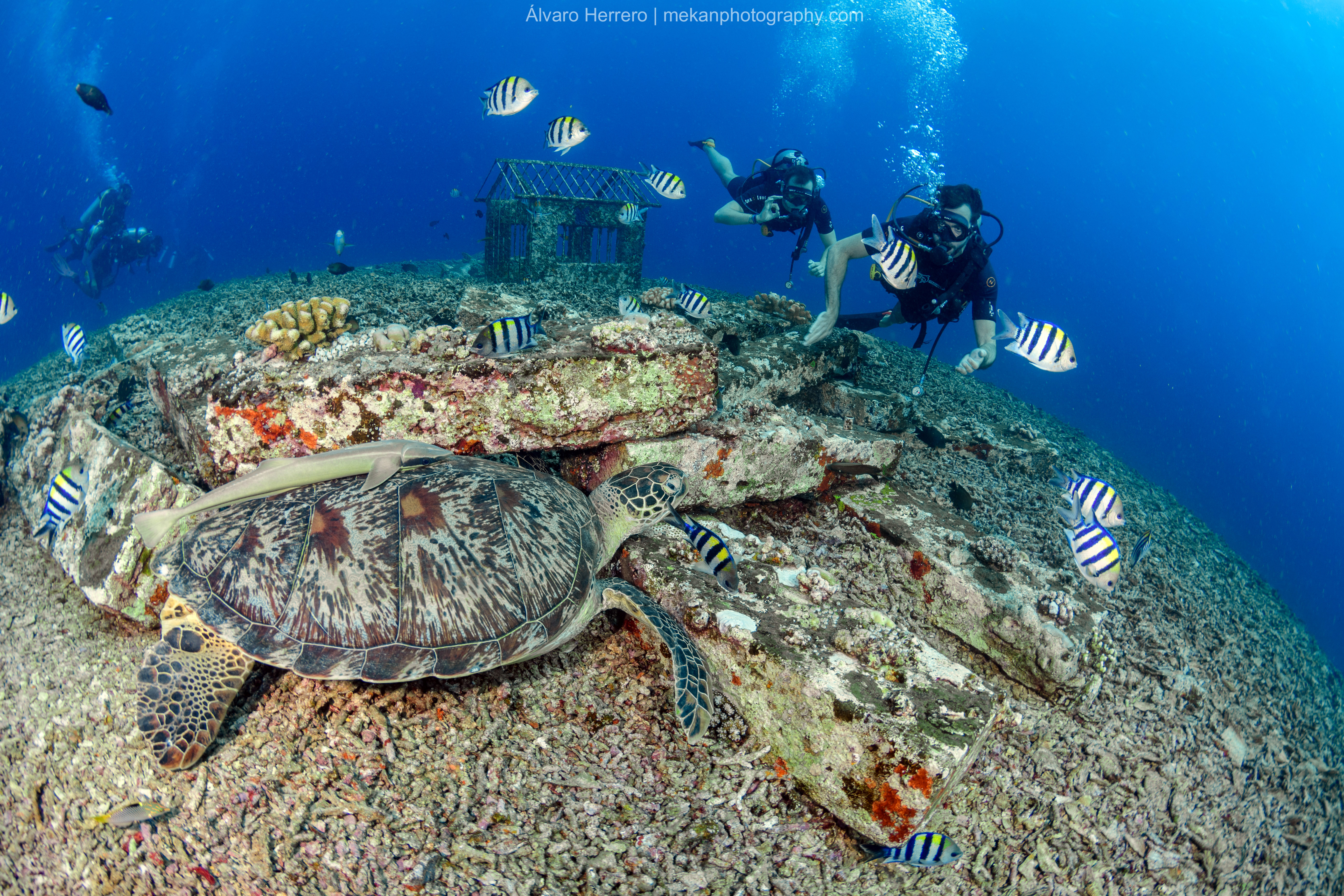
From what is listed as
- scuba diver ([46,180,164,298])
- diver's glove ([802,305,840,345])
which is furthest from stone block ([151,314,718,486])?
scuba diver ([46,180,164,298])

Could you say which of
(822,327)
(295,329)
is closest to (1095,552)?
(822,327)

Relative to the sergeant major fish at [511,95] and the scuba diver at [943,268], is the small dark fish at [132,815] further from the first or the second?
the sergeant major fish at [511,95]

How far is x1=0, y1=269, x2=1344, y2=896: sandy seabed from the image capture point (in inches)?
82.9

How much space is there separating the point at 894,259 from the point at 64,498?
6.04 m

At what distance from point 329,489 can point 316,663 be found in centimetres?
80

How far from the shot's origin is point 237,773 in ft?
7.57

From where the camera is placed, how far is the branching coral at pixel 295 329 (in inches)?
123

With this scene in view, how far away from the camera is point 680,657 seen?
251 centimetres

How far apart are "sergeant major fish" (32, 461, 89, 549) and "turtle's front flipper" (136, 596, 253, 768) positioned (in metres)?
1.17

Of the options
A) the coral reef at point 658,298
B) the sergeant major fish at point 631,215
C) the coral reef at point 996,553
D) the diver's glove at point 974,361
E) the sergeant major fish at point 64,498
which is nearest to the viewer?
the sergeant major fish at point 64,498

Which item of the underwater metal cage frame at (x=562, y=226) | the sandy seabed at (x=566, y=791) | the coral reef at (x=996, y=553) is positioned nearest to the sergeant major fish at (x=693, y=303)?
the sandy seabed at (x=566, y=791)

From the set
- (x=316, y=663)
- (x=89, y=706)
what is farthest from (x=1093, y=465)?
(x=89, y=706)

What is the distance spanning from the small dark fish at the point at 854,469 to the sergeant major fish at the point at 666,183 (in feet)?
16.4

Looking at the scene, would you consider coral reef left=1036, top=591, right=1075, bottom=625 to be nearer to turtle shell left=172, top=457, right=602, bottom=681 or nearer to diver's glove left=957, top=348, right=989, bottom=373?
turtle shell left=172, top=457, right=602, bottom=681
